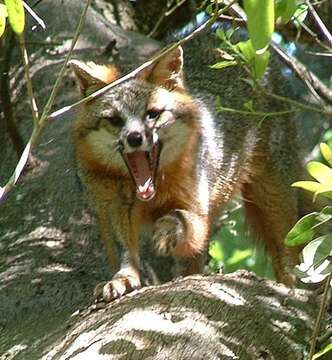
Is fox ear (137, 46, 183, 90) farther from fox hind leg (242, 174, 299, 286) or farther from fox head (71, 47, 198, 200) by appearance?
fox hind leg (242, 174, 299, 286)

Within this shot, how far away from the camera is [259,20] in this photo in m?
2.60

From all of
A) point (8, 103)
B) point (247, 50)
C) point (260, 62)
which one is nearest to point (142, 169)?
point (8, 103)

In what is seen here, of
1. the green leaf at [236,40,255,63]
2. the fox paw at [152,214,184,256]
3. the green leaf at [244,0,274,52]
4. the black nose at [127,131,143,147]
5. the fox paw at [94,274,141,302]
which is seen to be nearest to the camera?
the green leaf at [244,0,274,52]

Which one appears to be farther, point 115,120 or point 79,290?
point 115,120

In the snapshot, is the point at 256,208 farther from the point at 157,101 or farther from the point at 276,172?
the point at 157,101

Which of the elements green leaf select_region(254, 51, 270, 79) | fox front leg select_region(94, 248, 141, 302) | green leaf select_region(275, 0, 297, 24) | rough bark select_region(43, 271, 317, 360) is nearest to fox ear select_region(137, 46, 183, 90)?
fox front leg select_region(94, 248, 141, 302)

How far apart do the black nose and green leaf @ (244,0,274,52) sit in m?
2.41

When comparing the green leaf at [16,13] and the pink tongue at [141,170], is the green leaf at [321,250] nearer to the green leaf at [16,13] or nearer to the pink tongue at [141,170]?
the green leaf at [16,13]

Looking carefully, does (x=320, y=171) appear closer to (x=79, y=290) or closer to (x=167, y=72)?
(x=79, y=290)

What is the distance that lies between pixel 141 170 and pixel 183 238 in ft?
1.44

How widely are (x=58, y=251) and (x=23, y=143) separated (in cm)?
82

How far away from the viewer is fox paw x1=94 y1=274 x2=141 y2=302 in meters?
4.60

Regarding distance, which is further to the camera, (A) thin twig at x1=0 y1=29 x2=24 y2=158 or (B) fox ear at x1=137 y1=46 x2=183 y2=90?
(A) thin twig at x1=0 y1=29 x2=24 y2=158

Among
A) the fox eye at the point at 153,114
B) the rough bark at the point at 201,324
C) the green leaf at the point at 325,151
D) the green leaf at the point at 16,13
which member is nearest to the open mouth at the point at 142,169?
the fox eye at the point at 153,114
